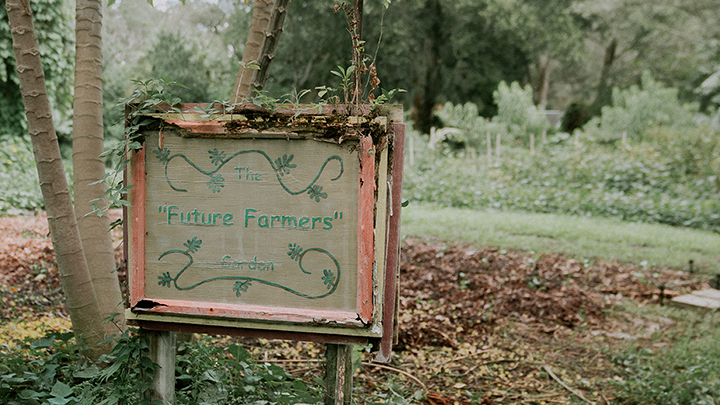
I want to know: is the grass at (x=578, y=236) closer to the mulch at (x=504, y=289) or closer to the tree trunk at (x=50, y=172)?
the mulch at (x=504, y=289)

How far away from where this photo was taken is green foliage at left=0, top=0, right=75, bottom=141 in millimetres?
7750

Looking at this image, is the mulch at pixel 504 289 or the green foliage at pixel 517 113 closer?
the mulch at pixel 504 289

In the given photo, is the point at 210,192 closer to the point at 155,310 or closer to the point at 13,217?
the point at 155,310

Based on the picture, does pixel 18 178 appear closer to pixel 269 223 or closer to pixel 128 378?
pixel 128 378

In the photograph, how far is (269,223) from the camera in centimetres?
186

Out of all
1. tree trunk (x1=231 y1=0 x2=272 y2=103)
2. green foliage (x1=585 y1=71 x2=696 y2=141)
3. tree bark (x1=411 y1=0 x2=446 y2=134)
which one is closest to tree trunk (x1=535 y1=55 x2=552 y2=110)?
green foliage (x1=585 y1=71 x2=696 y2=141)

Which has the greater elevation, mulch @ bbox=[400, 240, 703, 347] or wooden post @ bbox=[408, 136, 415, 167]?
wooden post @ bbox=[408, 136, 415, 167]

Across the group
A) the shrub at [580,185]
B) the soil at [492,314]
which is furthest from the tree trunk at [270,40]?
the shrub at [580,185]

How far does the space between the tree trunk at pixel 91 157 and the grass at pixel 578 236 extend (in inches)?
197

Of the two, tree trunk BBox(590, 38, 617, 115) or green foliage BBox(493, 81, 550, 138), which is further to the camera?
A: tree trunk BBox(590, 38, 617, 115)

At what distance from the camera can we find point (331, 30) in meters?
15.8

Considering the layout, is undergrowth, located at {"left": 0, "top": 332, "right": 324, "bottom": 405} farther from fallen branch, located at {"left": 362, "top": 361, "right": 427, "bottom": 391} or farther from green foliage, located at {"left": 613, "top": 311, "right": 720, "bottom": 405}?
green foliage, located at {"left": 613, "top": 311, "right": 720, "bottom": 405}

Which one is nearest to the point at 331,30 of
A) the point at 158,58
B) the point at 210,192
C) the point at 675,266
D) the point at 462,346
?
the point at 158,58

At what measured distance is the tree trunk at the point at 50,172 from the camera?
2.42 m
